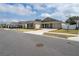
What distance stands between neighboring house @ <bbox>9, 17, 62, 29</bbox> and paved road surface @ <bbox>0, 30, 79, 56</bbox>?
24.1 inches

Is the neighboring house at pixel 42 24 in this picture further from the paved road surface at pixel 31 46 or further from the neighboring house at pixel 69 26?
the paved road surface at pixel 31 46

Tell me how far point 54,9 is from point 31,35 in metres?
2.14

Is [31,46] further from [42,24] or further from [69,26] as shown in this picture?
[69,26]

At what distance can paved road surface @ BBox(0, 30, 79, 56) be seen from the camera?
34.2 ft

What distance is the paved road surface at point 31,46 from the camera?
1042 centimetres

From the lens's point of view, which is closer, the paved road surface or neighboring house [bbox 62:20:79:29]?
the paved road surface

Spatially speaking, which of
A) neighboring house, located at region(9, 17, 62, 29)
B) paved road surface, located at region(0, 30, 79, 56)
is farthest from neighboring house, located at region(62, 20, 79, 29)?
paved road surface, located at region(0, 30, 79, 56)

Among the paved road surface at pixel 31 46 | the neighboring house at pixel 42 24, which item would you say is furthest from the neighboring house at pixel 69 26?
the paved road surface at pixel 31 46

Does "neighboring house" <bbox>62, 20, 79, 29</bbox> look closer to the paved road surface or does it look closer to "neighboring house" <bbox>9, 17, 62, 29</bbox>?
"neighboring house" <bbox>9, 17, 62, 29</bbox>

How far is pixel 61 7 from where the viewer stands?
11.1 meters

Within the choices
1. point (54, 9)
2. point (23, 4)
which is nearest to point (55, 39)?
point (54, 9)

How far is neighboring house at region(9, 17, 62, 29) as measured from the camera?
11430 millimetres

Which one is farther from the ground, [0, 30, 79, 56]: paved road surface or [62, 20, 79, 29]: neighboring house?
[62, 20, 79, 29]: neighboring house

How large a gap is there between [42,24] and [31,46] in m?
1.35
